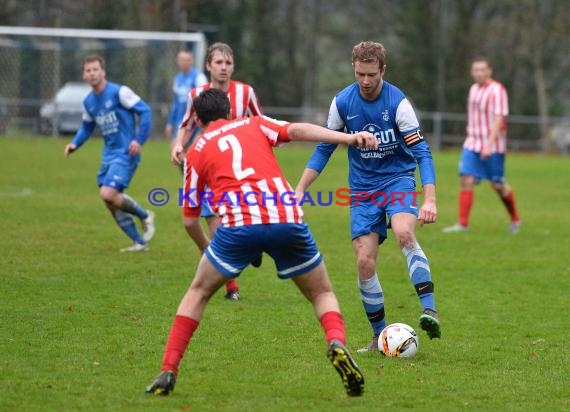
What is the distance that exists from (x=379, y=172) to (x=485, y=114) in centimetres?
693

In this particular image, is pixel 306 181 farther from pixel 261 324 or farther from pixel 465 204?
pixel 465 204

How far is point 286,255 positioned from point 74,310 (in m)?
2.90

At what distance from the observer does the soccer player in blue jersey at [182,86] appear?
1680 cm

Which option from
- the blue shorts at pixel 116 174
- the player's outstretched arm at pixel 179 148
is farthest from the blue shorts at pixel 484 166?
the player's outstretched arm at pixel 179 148

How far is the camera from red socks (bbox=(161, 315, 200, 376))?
Answer: 539 cm

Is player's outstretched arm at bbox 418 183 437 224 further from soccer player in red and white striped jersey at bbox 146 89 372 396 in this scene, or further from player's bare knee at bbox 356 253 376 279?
soccer player in red and white striped jersey at bbox 146 89 372 396

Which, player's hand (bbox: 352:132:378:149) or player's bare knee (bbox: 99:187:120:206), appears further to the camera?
player's bare knee (bbox: 99:187:120:206)

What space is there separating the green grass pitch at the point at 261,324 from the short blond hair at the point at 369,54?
1.87 meters

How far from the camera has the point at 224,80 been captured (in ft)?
27.1

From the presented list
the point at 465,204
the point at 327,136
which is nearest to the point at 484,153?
the point at 465,204

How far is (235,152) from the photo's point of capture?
5.33 meters

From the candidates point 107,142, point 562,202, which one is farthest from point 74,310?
point 562,202

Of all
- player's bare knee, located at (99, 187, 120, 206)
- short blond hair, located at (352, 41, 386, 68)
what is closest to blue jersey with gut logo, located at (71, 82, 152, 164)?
player's bare knee, located at (99, 187, 120, 206)

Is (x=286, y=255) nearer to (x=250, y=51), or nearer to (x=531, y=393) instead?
(x=531, y=393)
